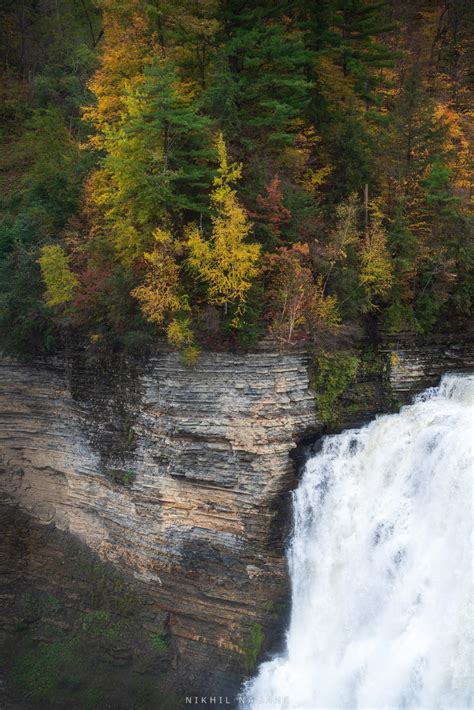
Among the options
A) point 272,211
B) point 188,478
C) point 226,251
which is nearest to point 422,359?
point 272,211

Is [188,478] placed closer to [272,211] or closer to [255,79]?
[272,211]

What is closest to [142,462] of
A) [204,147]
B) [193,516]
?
[193,516]

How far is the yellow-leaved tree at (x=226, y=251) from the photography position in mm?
17500

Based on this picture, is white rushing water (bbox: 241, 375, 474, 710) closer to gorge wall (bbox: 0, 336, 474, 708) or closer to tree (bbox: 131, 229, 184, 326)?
gorge wall (bbox: 0, 336, 474, 708)

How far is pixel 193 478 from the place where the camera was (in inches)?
764

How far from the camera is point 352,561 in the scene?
57.4ft

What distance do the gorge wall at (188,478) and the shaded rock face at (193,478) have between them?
42mm

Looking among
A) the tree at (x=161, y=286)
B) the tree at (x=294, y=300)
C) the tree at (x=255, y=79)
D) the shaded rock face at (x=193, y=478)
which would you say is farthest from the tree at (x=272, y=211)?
the shaded rock face at (x=193, y=478)

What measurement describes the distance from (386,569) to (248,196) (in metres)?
10.9

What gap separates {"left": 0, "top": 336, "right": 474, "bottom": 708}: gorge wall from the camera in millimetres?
18531

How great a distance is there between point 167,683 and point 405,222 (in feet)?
54.7

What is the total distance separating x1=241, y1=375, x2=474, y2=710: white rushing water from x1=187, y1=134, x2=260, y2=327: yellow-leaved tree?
17.1 ft

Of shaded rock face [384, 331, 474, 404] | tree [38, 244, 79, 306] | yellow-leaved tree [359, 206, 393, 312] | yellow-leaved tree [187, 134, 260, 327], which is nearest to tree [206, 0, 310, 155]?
yellow-leaved tree [187, 134, 260, 327]

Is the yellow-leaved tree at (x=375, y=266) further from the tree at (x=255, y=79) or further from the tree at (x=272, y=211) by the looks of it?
the tree at (x=255, y=79)
